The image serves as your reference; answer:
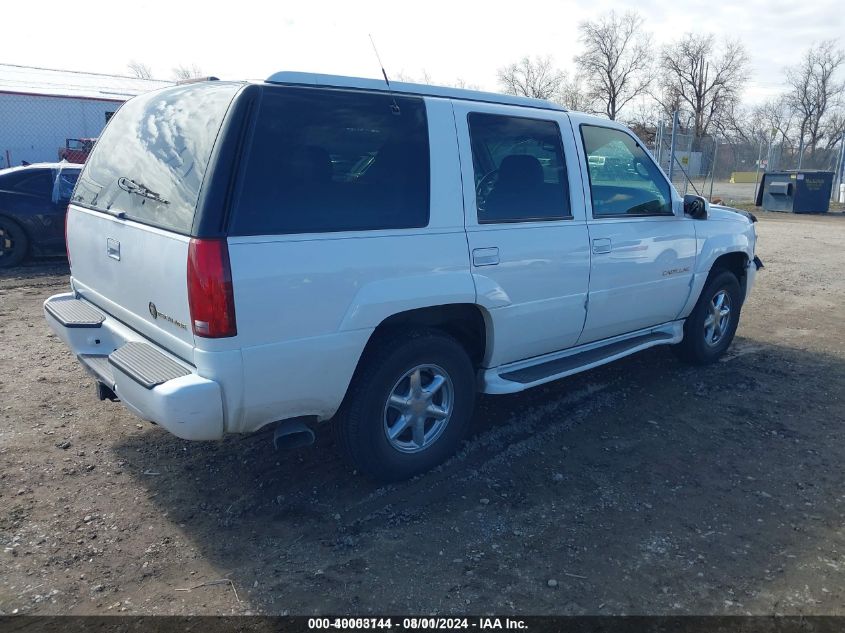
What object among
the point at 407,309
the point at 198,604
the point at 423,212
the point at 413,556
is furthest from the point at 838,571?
the point at 198,604

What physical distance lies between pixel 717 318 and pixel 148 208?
4.66m

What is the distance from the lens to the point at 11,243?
949cm

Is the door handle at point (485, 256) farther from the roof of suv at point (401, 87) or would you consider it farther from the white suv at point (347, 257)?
the roof of suv at point (401, 87)

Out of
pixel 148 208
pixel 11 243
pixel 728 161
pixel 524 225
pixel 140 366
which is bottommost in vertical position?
pixel 11 243

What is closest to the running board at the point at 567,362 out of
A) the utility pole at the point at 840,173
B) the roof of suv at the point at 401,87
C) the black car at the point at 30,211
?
the roof of suv at the point at 401,87

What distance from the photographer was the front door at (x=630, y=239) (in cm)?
436

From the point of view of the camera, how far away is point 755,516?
3.42 metres

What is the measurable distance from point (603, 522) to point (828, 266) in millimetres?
9842

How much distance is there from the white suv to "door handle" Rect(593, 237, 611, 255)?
0.5 inches

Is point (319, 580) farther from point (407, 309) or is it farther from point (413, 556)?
point (407, 309)

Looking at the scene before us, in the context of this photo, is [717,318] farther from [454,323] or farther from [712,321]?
[454,323]

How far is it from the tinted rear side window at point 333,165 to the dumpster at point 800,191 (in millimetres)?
20755

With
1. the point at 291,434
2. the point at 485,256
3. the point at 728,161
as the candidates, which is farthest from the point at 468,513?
the point at 728,161

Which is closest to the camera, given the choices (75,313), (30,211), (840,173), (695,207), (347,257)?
(347,257)
